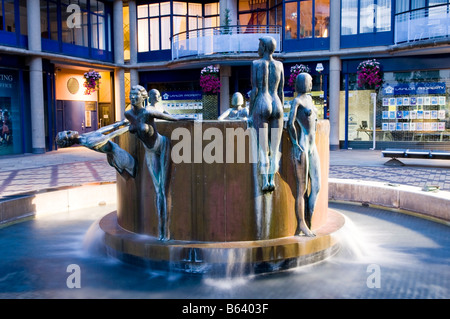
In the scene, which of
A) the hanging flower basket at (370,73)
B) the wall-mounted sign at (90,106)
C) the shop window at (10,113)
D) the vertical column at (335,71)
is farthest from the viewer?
the wall-mounted sign at (90,106)

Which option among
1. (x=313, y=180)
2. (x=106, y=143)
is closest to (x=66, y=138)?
(x=106, y=143)

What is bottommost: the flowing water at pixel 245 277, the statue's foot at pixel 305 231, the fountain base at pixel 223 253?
the flowing water at pixel 245 277

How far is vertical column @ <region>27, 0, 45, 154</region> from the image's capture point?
21.9 meters

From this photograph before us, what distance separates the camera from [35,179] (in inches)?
511

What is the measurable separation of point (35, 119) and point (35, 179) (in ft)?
34.0

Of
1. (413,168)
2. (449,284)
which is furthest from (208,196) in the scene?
(413,168)

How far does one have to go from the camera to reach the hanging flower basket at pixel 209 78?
79.7 feet

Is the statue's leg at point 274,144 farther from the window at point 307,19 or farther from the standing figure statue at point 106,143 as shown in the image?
the window at point 307,19

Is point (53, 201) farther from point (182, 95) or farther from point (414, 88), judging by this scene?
point (182, 95)

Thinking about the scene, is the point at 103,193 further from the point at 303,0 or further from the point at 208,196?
the point at 303,0

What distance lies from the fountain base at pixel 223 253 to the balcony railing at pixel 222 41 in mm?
18216

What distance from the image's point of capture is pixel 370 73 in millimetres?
22141

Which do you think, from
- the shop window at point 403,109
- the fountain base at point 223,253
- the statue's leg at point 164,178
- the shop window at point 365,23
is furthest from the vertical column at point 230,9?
the fountain base at point 223,253

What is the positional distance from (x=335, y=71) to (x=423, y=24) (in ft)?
14.7
